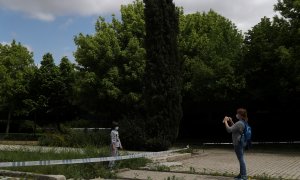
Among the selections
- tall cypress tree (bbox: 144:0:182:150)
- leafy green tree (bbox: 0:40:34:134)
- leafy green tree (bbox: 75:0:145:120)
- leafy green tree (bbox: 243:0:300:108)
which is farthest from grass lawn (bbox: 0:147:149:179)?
leafy green tree (bbox: 0:40:34:134)

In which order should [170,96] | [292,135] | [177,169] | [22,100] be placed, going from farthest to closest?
[22,100], [292,135], [170,96], [177,169]

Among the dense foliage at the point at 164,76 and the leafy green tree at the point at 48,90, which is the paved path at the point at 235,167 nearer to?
the dense foliage at the point at 164,76

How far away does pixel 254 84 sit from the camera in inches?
997

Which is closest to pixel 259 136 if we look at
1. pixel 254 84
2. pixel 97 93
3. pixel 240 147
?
pixel 254 84

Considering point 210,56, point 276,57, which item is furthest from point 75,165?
point 210,56

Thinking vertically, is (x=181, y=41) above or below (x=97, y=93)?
above

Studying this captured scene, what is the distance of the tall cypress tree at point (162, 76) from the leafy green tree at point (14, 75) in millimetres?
16839

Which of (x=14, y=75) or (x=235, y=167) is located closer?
(x=235, y=167)

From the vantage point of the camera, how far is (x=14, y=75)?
3781cm

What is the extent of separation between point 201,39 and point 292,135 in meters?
8.71

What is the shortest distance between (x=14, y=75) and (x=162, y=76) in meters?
20.7

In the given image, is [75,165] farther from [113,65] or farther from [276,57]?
[113,65]

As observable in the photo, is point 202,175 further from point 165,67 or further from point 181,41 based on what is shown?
point 181,41

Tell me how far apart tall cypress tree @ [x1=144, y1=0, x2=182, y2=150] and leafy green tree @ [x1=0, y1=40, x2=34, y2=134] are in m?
16.8
